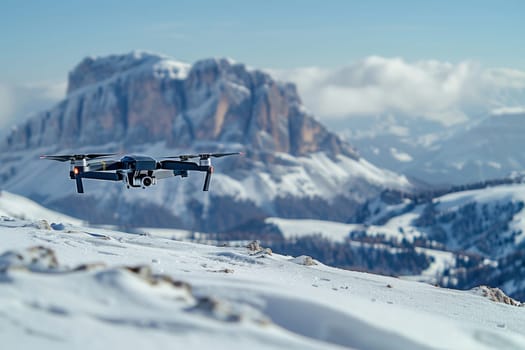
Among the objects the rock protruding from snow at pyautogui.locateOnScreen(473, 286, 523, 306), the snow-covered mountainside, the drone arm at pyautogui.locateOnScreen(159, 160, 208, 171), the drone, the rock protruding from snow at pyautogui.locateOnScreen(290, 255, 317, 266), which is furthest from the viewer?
the rock protruding from snow at pyautogui.locateOnScreen(290, 255, 317, 266)

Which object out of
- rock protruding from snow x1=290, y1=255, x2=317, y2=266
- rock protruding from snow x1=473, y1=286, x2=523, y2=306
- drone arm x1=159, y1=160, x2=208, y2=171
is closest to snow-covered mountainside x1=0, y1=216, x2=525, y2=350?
drone arm x1=159, y1=160, x2=208, y2=171

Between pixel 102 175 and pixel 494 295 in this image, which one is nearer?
pixel 102 175

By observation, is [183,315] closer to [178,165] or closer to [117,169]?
[117,169]

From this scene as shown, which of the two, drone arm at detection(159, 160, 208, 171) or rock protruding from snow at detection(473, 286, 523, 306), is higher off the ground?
drone arm at detection(159, 160, 208, 171)

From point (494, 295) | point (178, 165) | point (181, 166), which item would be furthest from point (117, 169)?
point (494, 295)

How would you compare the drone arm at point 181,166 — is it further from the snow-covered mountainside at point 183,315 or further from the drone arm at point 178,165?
the snow-covered mountainside at point 183,315

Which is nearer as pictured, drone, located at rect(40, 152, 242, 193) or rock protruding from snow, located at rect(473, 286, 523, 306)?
drone, located at rect(40, 152, 242, 193)

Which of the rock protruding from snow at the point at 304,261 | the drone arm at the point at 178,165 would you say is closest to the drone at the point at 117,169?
the drone arm at the point at 178,165

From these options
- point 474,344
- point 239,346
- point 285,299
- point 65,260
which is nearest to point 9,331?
point 239,346

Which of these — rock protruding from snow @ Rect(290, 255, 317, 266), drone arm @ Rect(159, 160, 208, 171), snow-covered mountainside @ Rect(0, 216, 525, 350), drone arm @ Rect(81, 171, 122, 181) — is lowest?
snow-covered mountainside @ Rect(0, 216, 525, 350)

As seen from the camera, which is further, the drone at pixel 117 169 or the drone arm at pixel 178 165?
the drone arm at pixel 178 165

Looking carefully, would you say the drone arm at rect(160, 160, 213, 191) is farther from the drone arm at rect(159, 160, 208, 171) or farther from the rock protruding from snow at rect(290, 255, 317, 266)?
the rock protruding from snow at rect(290, 255, 317, 266)

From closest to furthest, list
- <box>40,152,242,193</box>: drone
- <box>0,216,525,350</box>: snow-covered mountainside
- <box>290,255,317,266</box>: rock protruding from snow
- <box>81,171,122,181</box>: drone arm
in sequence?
<box>0,216,525,350</box>: snow-covered mountainside → <box>40,152,242,193</box>: drone → <box>81,171,122,181</box>: drone arm → <box>290,255,317,266</box>: rock protruding from snow
